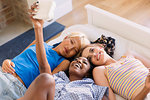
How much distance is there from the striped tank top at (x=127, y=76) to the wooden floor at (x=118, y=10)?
1347 millimetres

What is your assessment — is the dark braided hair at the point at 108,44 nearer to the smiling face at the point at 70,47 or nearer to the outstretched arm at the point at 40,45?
the smiling face at the point at 70,47

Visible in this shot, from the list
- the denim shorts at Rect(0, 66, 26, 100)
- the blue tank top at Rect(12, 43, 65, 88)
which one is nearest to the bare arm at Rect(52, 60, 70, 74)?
the blue tank top at Rect(12, 43, 65, 88)

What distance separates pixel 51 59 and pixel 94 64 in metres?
0.33

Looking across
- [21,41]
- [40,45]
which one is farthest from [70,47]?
[21,41]

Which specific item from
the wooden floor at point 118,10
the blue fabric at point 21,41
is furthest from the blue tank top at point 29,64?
the wooden floor at point 118,10

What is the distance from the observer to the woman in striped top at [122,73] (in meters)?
1.14

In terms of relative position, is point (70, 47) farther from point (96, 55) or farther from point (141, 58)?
point (141, 58)

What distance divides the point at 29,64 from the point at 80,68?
0.38 metres

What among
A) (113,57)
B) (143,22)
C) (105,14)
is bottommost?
(143,22)

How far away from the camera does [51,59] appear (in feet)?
4.62

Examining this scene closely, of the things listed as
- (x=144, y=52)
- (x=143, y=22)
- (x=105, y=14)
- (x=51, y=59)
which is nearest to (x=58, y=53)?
(x=51, y=59)

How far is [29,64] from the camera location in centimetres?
135

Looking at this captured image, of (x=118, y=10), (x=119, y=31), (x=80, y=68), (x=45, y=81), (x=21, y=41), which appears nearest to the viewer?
(x=45, y=81)

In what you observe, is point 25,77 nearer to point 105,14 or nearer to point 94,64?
point 94,64
